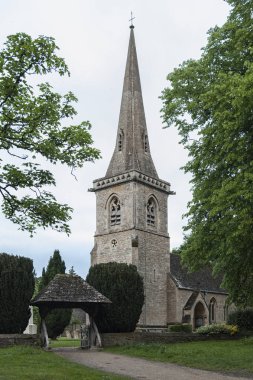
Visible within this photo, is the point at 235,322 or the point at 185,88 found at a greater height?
the point at 185,88

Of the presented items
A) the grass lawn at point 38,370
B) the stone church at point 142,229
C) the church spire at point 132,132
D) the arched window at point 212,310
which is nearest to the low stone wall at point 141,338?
the grass lawn at point 38,370

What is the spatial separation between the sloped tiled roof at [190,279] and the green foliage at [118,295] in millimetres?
15144

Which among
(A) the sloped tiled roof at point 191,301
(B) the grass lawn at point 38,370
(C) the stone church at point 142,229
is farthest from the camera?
(A) the sloped tiled roof at point 191,301

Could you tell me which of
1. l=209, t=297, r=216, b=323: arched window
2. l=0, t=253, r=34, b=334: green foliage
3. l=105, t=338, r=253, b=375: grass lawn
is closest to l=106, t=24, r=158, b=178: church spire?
l=209, t=297, r=216, b=323: arched window

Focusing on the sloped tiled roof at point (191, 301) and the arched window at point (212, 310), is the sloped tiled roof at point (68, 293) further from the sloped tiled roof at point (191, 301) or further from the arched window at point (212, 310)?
the arched window at point (212, 310)

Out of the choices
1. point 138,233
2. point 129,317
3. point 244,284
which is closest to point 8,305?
point 129,317

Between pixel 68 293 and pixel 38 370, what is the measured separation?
31.9ft

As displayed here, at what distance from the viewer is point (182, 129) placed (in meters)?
17.6

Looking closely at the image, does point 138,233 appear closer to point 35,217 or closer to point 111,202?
point 111,202

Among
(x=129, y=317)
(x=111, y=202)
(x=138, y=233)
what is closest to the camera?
(x=129, y=317)

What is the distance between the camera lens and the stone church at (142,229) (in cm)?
3878

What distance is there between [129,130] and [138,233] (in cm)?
981

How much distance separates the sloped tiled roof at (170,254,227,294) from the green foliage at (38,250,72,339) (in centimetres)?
1053

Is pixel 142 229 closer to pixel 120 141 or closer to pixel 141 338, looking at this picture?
pixel 120 141
